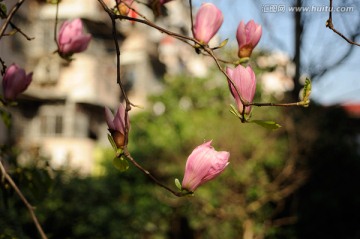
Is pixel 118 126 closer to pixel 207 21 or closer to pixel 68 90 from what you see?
pixel 207 21

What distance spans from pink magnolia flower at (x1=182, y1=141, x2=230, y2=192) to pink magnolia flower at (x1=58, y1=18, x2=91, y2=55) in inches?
17.3

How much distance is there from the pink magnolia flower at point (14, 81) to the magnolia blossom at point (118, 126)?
1.05ft

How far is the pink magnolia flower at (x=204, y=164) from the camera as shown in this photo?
2.56 ft

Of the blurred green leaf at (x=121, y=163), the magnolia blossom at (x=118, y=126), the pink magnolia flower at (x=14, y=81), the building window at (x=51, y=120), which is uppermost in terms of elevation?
the pink magnolia flower at (x=14, y=81)

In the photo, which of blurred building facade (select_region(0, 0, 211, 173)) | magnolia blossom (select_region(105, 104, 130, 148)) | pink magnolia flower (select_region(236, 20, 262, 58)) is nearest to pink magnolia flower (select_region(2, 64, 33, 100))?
magnolia blossom (select_region(105, 104, 130, 148))

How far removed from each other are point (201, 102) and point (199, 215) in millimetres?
3884

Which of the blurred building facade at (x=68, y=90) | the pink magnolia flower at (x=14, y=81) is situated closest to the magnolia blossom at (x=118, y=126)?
the pink magnolia flower at (x=14, y=81)

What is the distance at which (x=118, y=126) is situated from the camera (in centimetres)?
82

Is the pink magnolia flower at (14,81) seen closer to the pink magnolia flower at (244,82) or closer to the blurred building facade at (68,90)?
the pink magnolia flower at (244,82)

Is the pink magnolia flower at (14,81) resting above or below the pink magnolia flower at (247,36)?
below

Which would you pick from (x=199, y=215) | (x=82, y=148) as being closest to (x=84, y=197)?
(x=199, y=215)

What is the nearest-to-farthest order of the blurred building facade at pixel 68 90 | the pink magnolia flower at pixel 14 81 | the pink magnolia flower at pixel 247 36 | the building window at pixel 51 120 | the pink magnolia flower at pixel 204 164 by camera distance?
the pink magnolia flower at pixel 204 164 < the pink magnolia flower at pixel 247 36 < the pink magnolia flower at pixel 14 81 < the blurred building facade at pixel 68 90 < the building window at pixel 51 120

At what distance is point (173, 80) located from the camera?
10.2 meters

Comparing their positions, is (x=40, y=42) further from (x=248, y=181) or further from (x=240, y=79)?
(x=240, y=79)
